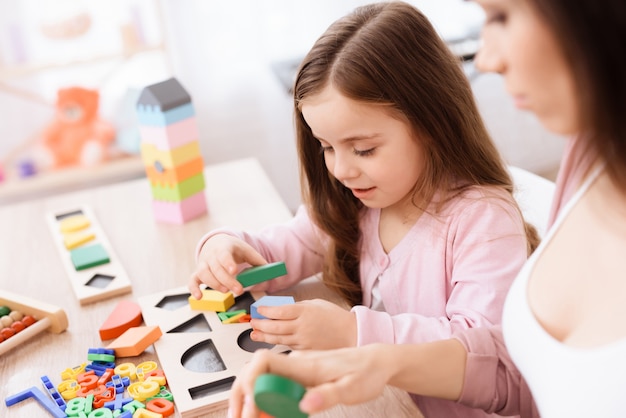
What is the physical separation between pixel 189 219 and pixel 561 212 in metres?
0.75

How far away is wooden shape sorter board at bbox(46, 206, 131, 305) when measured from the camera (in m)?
1.08

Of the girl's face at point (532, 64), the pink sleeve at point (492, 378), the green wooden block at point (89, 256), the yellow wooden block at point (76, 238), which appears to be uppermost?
the girl's face at point (532, 64)

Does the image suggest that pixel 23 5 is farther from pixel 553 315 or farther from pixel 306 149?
pixel 553 315

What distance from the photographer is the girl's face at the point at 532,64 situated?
54 centimetres

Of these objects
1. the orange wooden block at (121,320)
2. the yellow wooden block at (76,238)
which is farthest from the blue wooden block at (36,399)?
the yellow wooden block at (76,238)

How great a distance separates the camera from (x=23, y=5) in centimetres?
210

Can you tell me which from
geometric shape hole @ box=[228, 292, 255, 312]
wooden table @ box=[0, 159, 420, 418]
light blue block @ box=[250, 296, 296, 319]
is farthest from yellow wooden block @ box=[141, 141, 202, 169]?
light blue block @ box=[250, 296, 296, 319]

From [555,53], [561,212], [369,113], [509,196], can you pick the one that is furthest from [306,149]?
[555,53]

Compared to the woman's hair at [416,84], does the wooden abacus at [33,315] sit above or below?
below

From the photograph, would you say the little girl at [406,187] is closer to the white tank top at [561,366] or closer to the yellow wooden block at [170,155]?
the white tank top at [561,366]

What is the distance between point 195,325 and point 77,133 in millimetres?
1448

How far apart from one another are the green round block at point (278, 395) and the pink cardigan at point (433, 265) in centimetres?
21

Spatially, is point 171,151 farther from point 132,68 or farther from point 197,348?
point 132,68

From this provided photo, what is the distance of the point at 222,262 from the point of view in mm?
1000
